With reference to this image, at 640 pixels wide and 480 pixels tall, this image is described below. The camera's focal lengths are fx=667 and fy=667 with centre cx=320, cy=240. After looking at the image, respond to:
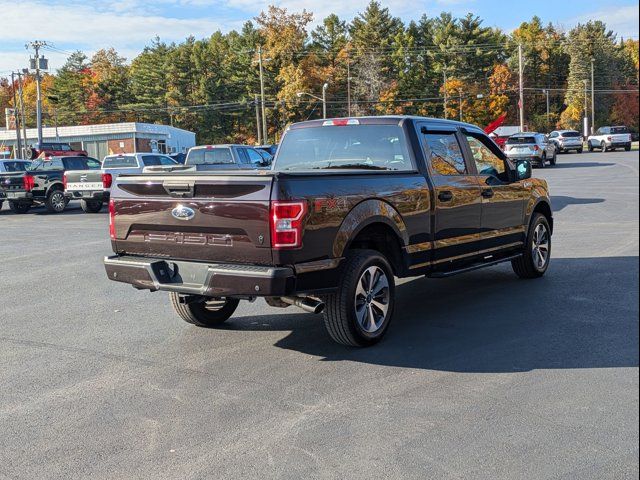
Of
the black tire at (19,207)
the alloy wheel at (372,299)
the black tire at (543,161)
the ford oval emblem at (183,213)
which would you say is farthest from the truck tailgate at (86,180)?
the black tire at (543,161)

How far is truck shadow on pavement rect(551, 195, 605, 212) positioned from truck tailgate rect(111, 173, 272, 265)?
1270 cm

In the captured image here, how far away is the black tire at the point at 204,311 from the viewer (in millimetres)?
6660

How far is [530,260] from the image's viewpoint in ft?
27.3

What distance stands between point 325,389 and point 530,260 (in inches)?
174

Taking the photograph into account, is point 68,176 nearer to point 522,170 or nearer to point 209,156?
point 209,156

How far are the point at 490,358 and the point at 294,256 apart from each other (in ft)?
5.87

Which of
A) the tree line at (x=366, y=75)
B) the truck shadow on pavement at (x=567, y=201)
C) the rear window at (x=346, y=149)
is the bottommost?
the truck shadow on pavement at (x=567, y=201)

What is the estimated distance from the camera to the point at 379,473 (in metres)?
3.55

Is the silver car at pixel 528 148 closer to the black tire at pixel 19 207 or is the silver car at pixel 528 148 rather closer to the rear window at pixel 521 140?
the rear window at pixel 521 140

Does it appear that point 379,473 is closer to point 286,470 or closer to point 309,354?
point 286,470

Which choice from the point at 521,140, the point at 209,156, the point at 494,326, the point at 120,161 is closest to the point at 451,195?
the point at 494,326

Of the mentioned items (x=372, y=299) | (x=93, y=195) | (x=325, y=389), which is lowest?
(x=325, y=389)

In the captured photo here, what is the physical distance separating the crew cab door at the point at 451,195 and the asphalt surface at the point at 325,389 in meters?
0.68

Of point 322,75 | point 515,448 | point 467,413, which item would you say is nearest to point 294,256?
point 467,413
